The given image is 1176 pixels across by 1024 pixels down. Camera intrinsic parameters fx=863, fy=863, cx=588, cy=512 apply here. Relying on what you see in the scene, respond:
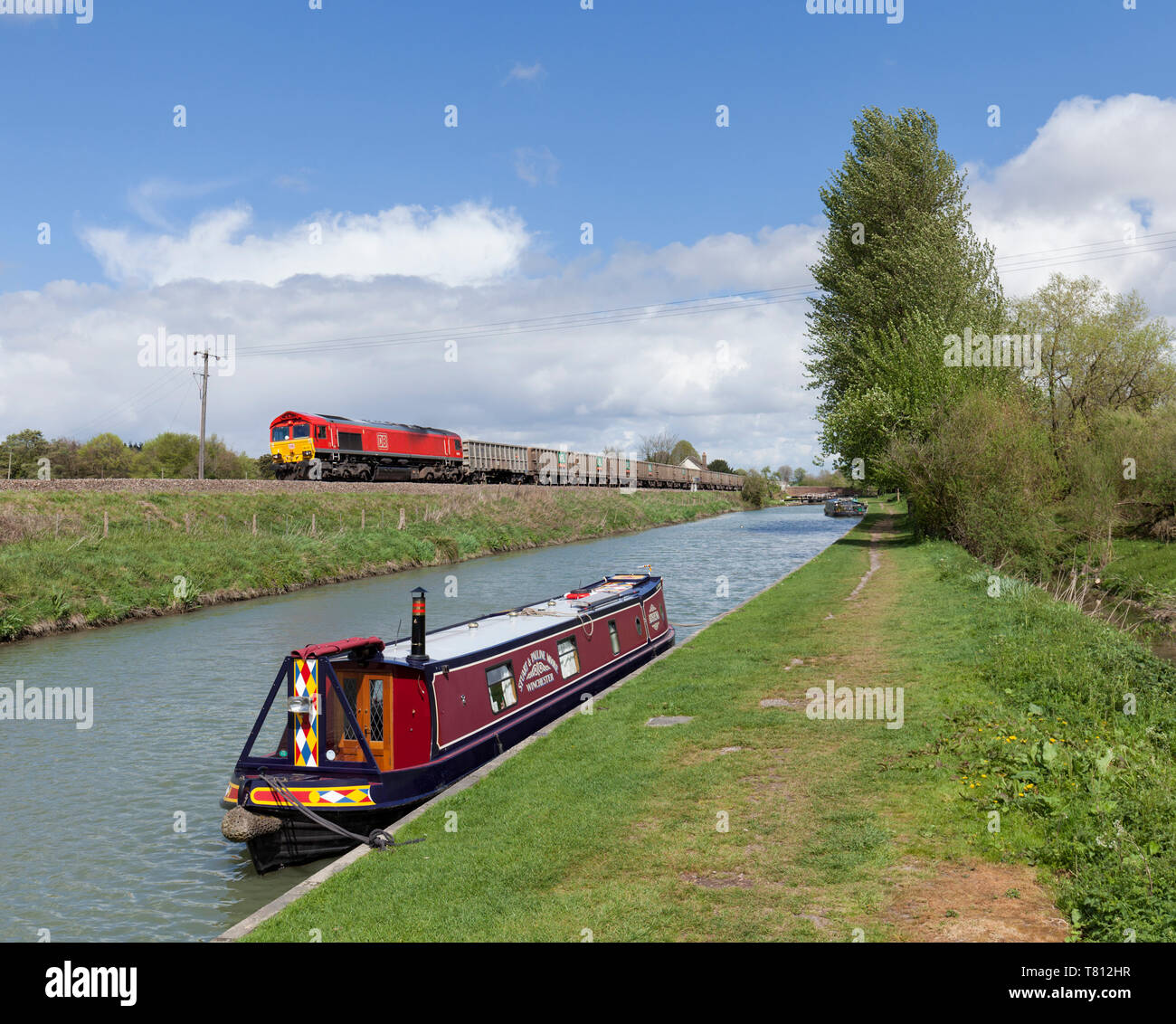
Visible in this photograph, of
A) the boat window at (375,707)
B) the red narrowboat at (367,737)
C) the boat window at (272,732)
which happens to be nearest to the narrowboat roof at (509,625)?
the red narrowboat at (367,737)

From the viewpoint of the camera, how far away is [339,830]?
9.22m

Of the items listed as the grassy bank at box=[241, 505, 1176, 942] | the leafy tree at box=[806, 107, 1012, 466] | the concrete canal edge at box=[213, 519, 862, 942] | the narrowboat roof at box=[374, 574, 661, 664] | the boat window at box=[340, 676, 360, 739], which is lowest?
the concrete canal edge at box=[213, 519, 862, 942]

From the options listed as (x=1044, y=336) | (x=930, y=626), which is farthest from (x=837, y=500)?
(x=930, y=626)

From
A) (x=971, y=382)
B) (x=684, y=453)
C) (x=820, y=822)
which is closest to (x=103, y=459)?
(x=971, y=382)

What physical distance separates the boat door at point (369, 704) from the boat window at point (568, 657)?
14.8 ft

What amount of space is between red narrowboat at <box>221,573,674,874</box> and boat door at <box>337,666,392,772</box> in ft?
0.04

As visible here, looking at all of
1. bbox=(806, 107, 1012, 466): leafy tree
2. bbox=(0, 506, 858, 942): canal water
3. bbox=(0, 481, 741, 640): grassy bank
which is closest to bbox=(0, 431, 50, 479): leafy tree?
bbox=(0, 481, 741, 640): grassy bank

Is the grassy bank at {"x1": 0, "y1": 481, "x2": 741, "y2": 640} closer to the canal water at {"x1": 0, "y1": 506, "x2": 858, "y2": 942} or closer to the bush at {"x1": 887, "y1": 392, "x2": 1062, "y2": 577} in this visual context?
the canal water at {"x1": 0, "y1": 506, "x2": 858, "y2": 942}

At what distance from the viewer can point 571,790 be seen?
9305 mm

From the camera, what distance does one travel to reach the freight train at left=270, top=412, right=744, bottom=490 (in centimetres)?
4466

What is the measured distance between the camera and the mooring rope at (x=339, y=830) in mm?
8609

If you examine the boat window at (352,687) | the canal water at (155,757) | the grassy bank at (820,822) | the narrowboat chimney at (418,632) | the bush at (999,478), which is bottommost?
the canal water at (155,757)

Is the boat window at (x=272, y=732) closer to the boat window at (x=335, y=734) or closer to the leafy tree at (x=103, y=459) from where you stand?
the boat window at (x=335, y=734)
